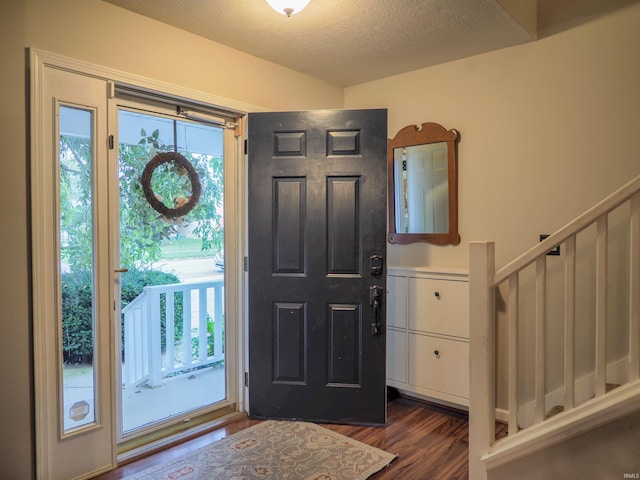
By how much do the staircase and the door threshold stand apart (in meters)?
1.54

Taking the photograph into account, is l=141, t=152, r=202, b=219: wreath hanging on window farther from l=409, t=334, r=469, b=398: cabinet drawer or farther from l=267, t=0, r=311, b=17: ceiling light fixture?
l=409, t=334, r=469, b=398: cabinet drawer

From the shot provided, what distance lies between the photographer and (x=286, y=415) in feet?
8.41

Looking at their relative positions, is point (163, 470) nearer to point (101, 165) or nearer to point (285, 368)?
point (285, 368)

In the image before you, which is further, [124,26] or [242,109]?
[242,109]

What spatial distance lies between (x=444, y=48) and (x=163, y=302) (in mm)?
2780

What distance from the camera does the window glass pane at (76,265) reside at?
6.30 feet

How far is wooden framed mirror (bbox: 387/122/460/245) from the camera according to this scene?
9.28ft

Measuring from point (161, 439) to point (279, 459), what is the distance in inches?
30.0

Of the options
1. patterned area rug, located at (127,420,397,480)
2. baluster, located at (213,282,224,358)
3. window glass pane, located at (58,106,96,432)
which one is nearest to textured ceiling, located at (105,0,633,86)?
window glass pane, located at (58,106,96,432)

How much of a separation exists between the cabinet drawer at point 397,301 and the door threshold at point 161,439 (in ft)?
4.10

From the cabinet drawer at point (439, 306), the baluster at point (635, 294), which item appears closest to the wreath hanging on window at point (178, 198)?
the cabinet drawer at point (439, 306)

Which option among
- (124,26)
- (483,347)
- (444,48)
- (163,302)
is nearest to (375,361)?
(483,347)

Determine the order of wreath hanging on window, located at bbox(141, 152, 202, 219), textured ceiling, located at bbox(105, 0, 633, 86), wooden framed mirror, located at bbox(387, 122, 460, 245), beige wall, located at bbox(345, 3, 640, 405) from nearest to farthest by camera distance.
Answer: textured ceiling, located at bbox(105, 0, 633, 86) → beige wall, located at bbox(345, 3, 640, 405) → wreath hanging on window, located at bbox(141, 152, 202, 219) → wooden framed mirror, located at bbox(387, 122, 460, 245)

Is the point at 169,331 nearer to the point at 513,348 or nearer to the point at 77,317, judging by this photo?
the point at 77,317
